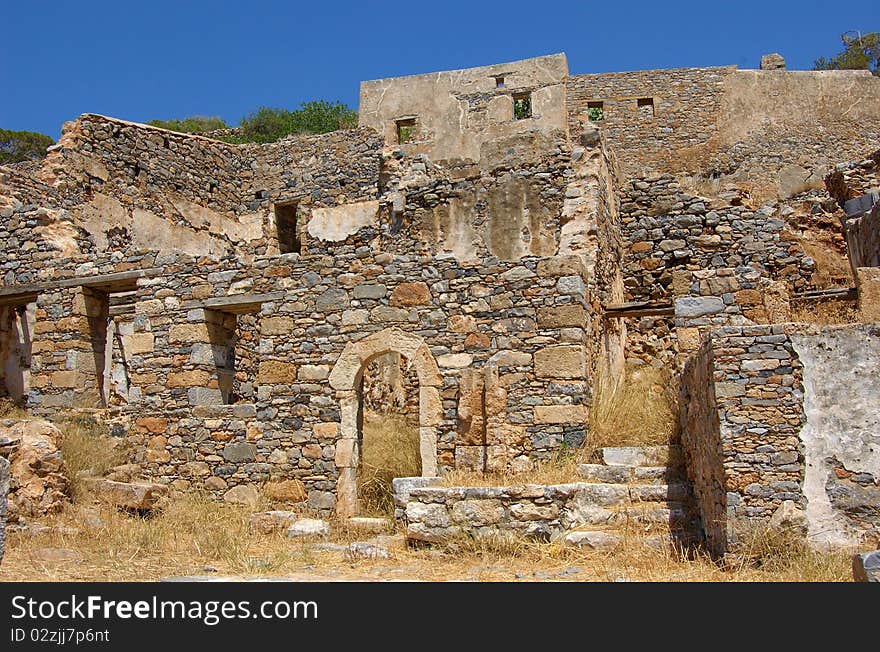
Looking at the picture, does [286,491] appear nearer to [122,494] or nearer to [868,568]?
[122,494]

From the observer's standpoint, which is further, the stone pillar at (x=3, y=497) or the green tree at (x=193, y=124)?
the green tree at (x=193, y=124)

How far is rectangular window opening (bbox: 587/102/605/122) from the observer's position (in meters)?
27.4

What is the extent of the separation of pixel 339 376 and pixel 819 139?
20.2 metres

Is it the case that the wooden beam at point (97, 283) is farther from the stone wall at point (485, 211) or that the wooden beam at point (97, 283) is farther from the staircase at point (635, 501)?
the staircase at point (635, 501)

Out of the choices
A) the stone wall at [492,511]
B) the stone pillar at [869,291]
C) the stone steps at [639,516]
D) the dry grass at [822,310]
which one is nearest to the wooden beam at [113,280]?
the stone wall at [492,511]

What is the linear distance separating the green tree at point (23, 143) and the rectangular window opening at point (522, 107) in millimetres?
20427

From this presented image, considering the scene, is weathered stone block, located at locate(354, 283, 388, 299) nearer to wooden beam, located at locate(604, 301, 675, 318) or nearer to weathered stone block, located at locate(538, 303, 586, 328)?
weathered stone block, located at locate(538, 303, 586, 328)

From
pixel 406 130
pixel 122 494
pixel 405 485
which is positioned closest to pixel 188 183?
pixel 406 130

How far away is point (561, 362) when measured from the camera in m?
9.74

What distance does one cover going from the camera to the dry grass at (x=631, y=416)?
372 inches

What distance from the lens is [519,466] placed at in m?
9.56

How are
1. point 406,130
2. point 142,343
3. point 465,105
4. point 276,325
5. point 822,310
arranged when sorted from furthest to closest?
point 406,130 < point 465,105 < point 142,343 < point 276,325 < point 822,310

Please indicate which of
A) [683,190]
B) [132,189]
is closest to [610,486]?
[683,190]

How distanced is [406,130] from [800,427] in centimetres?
1840
